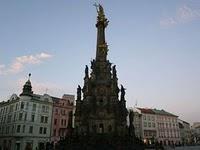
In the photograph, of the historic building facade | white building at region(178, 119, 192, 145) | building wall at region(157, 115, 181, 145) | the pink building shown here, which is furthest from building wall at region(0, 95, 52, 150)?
white building at region(178, 119, 192, 145)

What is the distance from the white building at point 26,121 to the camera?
58.7m

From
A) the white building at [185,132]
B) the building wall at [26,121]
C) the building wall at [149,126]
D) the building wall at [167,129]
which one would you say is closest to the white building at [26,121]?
the building wall at [26,121]

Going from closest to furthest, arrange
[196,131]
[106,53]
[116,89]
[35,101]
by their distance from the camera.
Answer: [116,89]
[106,53]
[35,101]
[196,131]

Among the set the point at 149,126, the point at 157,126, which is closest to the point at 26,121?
the point at 149,126

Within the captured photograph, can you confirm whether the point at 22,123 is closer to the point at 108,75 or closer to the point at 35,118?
the point at 35,118

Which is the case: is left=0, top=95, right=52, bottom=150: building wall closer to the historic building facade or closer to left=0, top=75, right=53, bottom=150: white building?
left=0, top=75, right=53, bottom=150: white building

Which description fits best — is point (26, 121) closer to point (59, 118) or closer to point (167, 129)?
point (59, 118)

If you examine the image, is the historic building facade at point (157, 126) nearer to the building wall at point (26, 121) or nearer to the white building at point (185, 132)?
the white building at point (185, 132)

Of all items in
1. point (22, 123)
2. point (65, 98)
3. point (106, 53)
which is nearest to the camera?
point (106, 53)

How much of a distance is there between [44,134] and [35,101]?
895cm

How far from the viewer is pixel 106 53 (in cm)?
4391

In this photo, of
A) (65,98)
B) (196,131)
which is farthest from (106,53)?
(196,131)

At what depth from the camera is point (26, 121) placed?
196ft

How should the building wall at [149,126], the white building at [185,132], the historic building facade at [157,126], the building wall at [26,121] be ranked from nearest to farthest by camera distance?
the building wall at [26,121]
the building wall at [149,126]
the historic building facade at [157,126]
the white building at [185,132]
